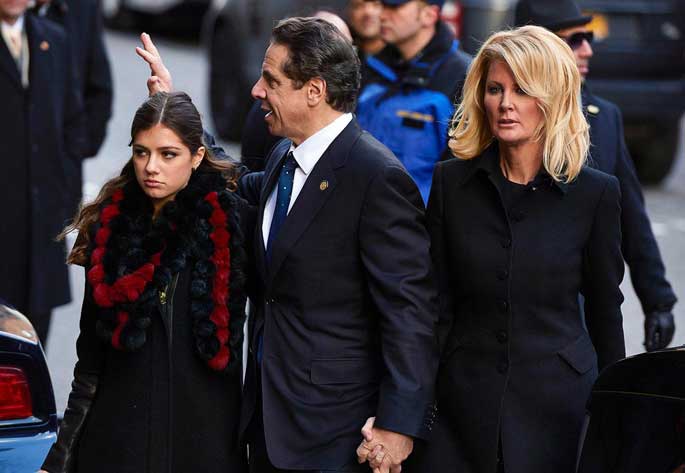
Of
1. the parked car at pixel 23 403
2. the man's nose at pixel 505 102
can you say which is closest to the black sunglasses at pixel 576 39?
the man's nose at pixel 505 102

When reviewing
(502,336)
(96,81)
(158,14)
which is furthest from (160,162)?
(158,14)

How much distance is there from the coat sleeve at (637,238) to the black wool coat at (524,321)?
123cm

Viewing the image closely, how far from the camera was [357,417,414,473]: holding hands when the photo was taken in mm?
3781

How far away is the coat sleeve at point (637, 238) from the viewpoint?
17.0 feet

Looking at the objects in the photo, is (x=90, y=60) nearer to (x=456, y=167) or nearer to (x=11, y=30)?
(x=11, y=30)

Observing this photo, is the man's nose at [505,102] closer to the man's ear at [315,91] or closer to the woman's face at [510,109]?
the woman's face at [510,109]

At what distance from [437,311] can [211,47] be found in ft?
29.9

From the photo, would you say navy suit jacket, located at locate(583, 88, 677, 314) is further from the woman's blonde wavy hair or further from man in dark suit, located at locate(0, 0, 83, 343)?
man in dark suit, located at locate(0, 0, 83, 343)

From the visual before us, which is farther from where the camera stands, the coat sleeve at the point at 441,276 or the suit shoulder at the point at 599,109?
the suit shoulder at the point at 599,109

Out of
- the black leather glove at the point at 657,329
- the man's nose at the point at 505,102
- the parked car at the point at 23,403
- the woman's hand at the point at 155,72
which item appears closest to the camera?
the man's nose at the point at 505,102

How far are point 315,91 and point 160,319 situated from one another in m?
0.72

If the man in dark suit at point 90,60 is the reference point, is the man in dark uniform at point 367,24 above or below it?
above

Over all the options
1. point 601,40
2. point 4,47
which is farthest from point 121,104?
point 4,47

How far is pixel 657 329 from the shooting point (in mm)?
5344
